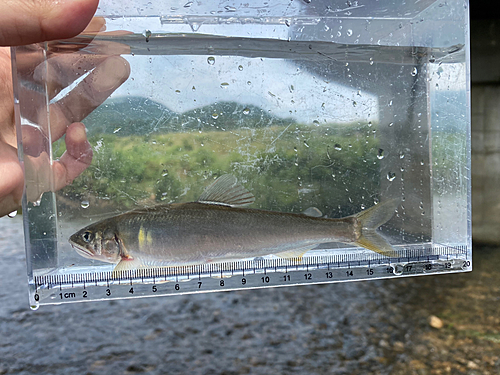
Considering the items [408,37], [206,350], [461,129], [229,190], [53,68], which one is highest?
[408,37]

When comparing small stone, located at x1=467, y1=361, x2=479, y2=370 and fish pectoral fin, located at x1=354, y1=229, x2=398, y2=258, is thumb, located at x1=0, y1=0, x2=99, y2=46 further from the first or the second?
small stone, located at x1=467, y1=361, x2=479, y2=370

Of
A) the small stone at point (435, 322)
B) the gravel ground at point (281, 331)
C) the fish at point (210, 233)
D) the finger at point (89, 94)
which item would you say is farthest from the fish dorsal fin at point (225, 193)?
the small stone at point (435, 322)

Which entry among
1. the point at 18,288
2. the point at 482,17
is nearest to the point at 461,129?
the point at 482,17

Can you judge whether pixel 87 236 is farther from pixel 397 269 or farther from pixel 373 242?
pixel 397 269

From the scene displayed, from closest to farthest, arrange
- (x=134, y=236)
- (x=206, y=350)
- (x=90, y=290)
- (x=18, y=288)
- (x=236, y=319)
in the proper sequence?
(x=134, y=236) < (x=90, y=290) < (x=206, y=350) < (x=236, y=319) < (x=18, y=288)

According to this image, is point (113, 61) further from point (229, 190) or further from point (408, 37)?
point (408, 37)

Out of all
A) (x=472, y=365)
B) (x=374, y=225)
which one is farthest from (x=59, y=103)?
(x=472, y=365)
